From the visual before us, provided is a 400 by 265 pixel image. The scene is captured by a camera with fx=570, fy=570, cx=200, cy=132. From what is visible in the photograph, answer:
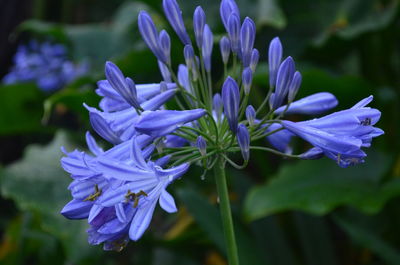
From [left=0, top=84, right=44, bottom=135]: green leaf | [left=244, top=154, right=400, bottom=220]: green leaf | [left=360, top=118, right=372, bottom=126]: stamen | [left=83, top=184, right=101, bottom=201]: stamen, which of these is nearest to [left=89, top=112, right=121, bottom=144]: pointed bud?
[left=83, top=184, right=101, bottom=201]: stamen

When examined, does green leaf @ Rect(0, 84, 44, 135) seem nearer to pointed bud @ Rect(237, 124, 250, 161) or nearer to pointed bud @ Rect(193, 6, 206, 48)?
pointed bud @ Rect(193, 6, 206, 48)

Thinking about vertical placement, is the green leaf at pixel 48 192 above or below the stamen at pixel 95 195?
below

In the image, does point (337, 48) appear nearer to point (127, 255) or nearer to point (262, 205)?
point (262, 205)

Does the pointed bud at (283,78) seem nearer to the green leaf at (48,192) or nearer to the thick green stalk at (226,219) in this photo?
the thick green stalk at (226,219)

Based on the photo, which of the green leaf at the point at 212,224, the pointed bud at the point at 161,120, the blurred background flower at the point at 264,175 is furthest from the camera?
the blurred background flower at the point at 264,175

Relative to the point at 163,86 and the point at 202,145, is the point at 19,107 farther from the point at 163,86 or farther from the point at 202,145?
the point at 202,145

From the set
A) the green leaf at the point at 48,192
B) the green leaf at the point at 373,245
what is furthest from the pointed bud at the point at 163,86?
the green leaf at the point at 48,192

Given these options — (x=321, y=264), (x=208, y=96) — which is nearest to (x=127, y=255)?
(x=321, y=264)

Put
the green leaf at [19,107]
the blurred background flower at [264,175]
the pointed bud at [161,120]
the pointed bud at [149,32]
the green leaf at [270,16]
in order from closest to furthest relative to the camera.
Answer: the pointed bud at [161,120]
the pointed bud at [149,32]
the blurred background flower at [264,175]
the green leaf at [270,16]
the green leaf at [19,107]
